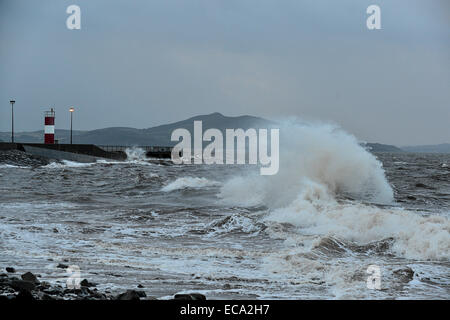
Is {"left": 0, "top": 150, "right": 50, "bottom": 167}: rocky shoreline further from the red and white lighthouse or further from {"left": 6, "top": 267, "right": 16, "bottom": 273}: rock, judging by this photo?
{"left": 6, "top": 267, "right": 16, "bottom": 273}: rock

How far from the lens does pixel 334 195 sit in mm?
15352

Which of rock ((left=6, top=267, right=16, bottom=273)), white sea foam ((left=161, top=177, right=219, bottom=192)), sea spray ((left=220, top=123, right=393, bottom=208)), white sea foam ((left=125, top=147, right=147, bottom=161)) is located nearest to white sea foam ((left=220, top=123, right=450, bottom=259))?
sea spray ((left=220, top=123, right=393, bottom=208))

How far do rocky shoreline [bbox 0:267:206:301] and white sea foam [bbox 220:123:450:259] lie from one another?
439 cm

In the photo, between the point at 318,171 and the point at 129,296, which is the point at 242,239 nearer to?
the point at 129,296

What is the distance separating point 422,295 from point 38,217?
8035 mm

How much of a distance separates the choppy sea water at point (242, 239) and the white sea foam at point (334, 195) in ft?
0.13

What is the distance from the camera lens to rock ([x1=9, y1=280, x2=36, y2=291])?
487 centimetres

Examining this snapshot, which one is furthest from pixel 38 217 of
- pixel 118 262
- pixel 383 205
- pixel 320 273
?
pixel 383 205

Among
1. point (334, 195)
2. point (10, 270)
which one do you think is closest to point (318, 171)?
point (334, 195)

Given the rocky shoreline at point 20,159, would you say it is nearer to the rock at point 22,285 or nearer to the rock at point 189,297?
the rock at point 22,285

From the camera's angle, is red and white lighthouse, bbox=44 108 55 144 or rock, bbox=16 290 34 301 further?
red and white lighthouse, bbox=44 108 55 144

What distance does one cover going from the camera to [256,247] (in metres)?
8.23

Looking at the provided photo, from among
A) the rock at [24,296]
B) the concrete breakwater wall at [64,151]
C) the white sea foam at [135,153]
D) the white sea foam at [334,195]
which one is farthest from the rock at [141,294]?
the white sea foam at [135,153]
